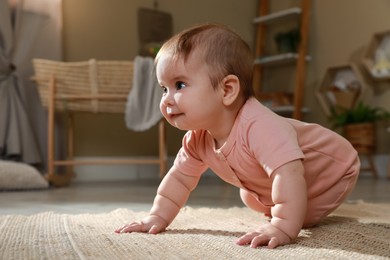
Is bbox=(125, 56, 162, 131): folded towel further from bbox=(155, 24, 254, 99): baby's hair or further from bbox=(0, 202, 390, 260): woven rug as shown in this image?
bbox=(155, 24, 254, 99): baby's hair

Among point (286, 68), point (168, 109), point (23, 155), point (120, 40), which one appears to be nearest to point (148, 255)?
point (168, 109)

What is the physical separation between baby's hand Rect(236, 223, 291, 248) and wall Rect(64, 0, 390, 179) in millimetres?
2278

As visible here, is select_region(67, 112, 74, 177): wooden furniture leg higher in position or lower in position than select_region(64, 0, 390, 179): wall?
lower

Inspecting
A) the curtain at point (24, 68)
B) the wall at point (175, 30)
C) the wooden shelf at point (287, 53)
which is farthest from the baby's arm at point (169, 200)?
the wooden shelf at point (287, 53)

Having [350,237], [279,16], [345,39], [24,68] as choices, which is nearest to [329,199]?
[350,237]

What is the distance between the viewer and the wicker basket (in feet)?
7.71

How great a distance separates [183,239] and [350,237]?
25 cm

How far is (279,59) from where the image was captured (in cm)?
336

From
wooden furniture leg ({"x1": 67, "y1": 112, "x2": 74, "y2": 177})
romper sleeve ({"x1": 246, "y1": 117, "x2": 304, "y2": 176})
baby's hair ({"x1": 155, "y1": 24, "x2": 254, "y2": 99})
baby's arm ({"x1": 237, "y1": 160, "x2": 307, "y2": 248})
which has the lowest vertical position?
wooden furniture leg ({"x1": 67, "y1": 112, "x2": 74, "y2": 177})

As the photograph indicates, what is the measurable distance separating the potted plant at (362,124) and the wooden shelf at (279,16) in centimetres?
79

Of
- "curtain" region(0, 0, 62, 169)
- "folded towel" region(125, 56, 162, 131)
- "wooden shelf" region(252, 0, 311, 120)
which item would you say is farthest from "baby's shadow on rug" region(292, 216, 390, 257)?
"wooden shelf" region(252, 0, 311, 120)

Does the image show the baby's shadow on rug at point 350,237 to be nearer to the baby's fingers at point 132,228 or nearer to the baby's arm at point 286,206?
the baby's arm at point 286,206

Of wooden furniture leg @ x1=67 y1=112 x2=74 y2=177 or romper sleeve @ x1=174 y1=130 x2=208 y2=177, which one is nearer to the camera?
romper sleeve @ x1=174 y1=130 x2=208 y2=177

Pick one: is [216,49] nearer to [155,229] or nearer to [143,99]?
[155,229]
